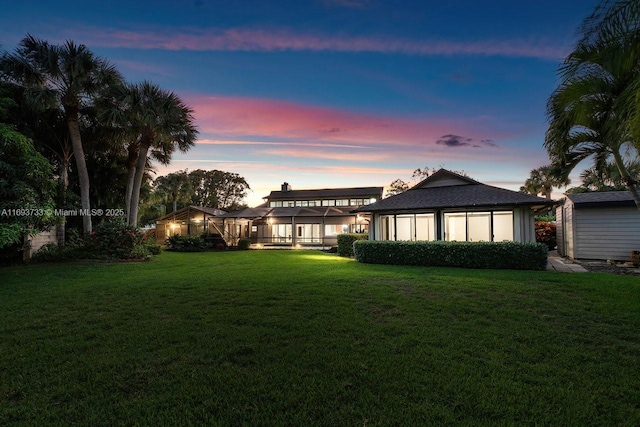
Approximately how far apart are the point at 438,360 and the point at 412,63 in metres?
11.9

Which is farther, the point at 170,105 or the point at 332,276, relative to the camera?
the point at 170,105

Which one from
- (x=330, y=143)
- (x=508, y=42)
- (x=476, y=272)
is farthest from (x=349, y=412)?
(x=330, y=143)

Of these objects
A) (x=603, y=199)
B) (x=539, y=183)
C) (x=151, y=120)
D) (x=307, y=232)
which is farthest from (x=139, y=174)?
(x=539, y=183)

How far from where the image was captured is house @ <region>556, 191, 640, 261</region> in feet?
41.2

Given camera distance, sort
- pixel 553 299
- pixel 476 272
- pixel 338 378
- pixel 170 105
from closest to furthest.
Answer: pixel 338 378
pixel 553 299
pixel 476 272
pixel 170 105

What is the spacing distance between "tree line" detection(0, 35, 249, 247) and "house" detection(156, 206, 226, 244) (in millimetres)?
8385

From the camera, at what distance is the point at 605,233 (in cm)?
1306

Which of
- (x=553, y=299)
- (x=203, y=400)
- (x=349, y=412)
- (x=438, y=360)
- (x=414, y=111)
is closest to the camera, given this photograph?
(x=349, y=412)

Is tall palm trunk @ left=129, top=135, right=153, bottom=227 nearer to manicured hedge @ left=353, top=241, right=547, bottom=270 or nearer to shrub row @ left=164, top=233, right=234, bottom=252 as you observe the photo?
shrub row @ left=164, top=233, right=234, bottom=252

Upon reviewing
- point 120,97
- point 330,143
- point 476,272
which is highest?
point 120,97

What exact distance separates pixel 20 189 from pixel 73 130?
20.4 feet

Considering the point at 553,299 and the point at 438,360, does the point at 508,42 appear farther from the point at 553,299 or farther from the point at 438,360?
the point at 438,360

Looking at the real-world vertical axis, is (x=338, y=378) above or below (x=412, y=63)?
below

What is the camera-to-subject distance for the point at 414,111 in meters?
14.7
